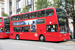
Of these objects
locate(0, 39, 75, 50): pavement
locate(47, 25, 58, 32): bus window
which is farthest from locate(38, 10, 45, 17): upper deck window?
locate(0, 39, 75, 50): pavement

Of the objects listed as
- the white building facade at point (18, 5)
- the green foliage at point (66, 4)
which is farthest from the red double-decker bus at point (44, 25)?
the white building facade at point (18, 5)

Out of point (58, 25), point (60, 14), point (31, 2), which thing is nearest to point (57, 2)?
point (60, 14)

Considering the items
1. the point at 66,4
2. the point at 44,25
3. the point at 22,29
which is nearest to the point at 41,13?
the point at 44,25

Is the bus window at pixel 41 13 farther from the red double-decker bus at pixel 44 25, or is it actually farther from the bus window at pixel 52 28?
the bus window at pixel 52 28

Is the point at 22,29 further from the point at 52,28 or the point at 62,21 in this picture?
the point at 62,21

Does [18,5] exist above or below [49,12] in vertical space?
above

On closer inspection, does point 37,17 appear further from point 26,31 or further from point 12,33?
point 12,33

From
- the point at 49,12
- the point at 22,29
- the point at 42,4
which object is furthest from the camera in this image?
the point at 42,4

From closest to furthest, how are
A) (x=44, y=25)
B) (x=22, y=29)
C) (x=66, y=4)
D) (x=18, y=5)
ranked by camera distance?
1. (x=44, y=25)
2. (x=66, y=4)
3. (x=22, y=29)
4. (x=18, y=5)

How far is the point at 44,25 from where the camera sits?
14.0 m

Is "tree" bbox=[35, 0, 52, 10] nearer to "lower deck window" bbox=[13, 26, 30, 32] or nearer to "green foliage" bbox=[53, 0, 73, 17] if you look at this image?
"green foliage" bbox=[53, 0, 73, 17]

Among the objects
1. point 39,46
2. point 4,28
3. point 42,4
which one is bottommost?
point 39,46

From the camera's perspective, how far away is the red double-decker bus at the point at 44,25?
12797 millimetres

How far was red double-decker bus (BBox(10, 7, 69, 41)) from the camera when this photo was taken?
12797 mm
